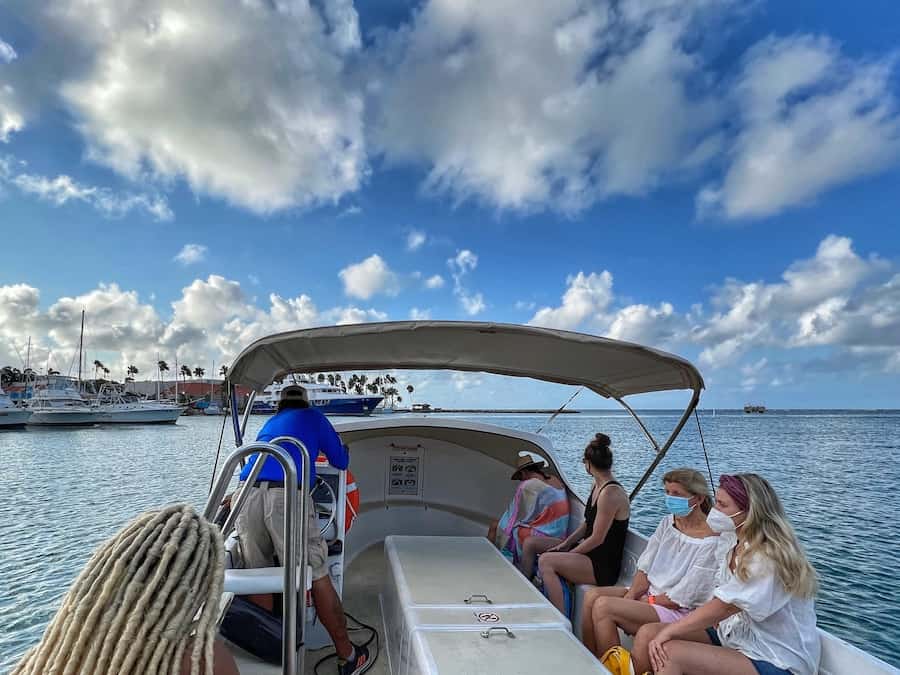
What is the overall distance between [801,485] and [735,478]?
21.0m

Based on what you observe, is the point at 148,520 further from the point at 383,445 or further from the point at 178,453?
the point at 178,453

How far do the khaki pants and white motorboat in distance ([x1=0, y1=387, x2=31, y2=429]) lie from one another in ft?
171

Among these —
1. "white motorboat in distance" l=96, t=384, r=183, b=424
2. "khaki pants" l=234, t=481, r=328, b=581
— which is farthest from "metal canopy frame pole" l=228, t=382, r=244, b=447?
"white motorboat in distance" l=96, t=384, r=183, b=424

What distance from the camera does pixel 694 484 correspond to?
9.72 feet

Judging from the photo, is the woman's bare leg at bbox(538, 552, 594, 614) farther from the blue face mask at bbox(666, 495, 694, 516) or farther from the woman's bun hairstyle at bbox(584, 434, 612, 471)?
the blue face mask at bbox(666, 495, 694, 516)

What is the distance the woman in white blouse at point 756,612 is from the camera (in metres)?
2.07

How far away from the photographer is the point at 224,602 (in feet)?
7.36

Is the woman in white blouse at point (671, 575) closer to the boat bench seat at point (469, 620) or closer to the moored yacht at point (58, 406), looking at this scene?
the boat bench seat at point (469, 620)

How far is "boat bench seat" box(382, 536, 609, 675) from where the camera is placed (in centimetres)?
212

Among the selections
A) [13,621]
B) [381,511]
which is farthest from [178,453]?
[381,511]

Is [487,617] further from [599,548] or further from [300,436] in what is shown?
[599,548]

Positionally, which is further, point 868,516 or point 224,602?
point 868,516

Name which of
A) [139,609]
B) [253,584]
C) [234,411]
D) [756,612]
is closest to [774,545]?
[756,612]

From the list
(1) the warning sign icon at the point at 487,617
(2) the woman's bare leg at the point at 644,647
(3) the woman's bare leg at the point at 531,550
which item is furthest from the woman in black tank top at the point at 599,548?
(1) the warning sign icon at the point at 487,617
